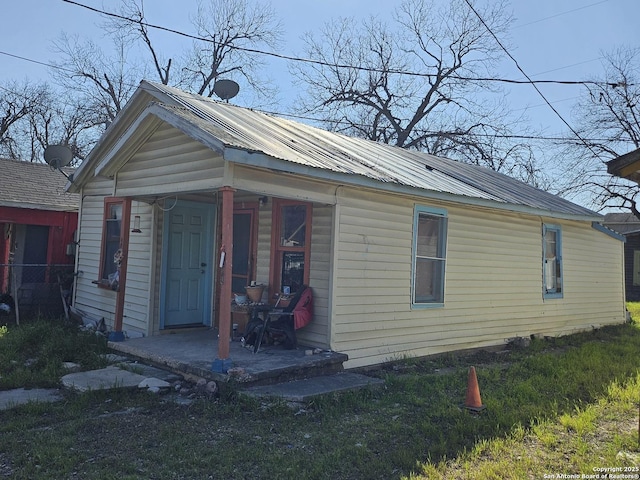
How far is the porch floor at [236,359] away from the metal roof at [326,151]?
2345 mm

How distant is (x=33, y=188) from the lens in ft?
42.7

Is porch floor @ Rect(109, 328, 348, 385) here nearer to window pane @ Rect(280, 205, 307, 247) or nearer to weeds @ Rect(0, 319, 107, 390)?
weeds @ Rect(0, 319, 107, 390)

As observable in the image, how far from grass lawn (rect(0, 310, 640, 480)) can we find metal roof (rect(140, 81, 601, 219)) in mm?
2748

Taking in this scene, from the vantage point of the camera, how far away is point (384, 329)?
7793mm

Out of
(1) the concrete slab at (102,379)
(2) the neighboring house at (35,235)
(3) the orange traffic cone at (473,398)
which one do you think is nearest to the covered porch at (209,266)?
(1) the concrete slab at (102,379)

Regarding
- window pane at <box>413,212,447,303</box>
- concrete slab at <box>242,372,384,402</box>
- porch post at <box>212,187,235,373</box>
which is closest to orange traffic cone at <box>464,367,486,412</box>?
concrete slab at <box>242,372,384,402</box>

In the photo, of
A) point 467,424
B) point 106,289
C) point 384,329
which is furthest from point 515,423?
point 106,289

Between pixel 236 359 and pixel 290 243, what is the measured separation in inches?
81.6

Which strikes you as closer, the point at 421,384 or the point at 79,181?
the point at 421,384

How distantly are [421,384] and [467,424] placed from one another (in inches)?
62.7

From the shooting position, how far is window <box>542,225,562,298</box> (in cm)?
1117

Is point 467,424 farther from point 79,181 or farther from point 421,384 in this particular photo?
point 79,181

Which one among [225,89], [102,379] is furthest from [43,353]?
[225,89]

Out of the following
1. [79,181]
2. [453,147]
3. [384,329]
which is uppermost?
[453,147]
